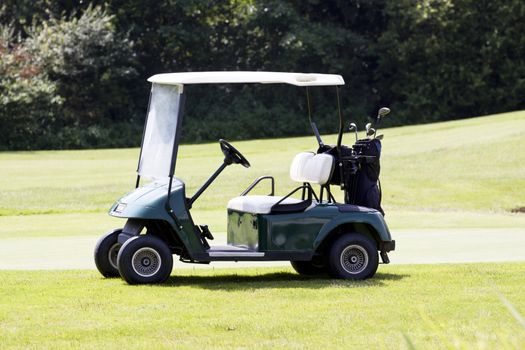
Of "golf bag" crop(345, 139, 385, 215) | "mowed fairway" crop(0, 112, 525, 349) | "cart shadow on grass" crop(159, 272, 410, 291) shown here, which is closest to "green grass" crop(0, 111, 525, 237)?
"mowed fairway" crop(0, 112, 525, 349)

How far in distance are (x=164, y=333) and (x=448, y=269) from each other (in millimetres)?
4103

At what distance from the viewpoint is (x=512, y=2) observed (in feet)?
146

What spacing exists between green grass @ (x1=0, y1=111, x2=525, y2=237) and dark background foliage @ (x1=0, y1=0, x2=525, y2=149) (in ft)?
33.0

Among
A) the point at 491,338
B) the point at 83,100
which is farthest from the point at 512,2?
the point at 491,338

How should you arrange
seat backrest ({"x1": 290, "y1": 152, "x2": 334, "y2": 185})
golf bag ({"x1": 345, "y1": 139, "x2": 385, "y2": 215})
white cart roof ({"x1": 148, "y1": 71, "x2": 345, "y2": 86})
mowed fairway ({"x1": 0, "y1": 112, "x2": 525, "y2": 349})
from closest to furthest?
mowed fairway ({"x1": 0, "y1": 112, "x2": 525, "y2": 349}) < white cart roof ({"x1": 148, "y1": 71, "x2": 345, "y2": 86}) < seat backrest ({"x1": 290, "y1": 152, "x2": 334, "y2": 185}) < golf bag ({"x1": 345, "y1": 139, "x2": 385, "y2": 215})

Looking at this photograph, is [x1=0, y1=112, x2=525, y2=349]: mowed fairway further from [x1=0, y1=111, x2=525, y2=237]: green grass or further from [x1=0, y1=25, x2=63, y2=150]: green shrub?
[x1=0, y1=25, x2=63, y2=150]: green shrub

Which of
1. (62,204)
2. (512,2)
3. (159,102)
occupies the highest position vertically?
(512,2)

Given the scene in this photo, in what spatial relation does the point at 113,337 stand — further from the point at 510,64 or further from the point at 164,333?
the point at 510,64

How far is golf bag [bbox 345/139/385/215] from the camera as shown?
34.6 feet

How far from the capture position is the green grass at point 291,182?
59.9 ft

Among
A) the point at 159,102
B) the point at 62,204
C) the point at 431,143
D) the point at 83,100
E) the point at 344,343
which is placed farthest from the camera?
the point at 83,100

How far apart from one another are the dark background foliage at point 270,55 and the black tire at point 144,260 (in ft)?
104

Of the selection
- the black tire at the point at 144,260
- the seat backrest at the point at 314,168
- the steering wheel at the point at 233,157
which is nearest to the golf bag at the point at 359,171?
the seat backrest at the point at 314,168

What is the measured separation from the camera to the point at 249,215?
10.2 metres
